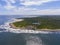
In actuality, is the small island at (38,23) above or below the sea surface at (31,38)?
above

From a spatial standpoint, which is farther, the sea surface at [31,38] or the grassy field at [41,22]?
the sea surface at [31,38]

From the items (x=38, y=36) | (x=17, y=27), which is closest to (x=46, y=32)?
(x=38, y=36)

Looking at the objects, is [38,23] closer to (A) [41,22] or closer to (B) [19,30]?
(A) [41,22]

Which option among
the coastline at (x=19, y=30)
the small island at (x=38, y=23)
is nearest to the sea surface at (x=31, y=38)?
the coastline at (x=19, y=30)

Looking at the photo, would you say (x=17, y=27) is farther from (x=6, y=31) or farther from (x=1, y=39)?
(x=1, y=39)

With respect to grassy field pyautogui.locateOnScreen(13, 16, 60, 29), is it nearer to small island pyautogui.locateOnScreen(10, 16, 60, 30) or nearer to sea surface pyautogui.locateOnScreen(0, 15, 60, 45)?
small island pyautogui.locateOnScreen(10, 16, 60, 30)

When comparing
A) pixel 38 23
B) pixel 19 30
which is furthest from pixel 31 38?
pixel 38 23

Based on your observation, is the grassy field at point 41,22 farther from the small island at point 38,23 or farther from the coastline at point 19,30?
the coastline at point 19,30
